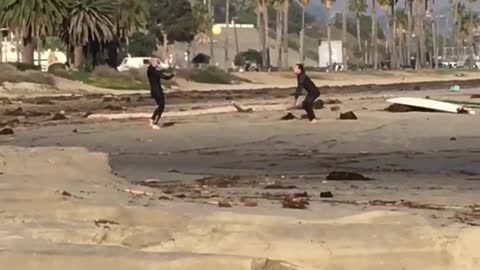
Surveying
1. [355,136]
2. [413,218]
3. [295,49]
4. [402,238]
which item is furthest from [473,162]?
[295,49]

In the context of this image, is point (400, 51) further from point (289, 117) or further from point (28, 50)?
point (289, 117)

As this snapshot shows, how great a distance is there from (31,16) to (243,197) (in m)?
52.0

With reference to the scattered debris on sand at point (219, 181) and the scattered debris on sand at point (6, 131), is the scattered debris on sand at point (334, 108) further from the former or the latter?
the scattered debris on sand at point (219, 181)

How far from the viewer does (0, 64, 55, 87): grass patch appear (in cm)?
5531

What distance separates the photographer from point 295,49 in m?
188

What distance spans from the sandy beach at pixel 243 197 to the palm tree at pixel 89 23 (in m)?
42.1

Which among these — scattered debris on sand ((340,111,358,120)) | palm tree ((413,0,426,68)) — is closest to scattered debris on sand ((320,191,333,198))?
scattered debris on sand ((340,111,358,120))

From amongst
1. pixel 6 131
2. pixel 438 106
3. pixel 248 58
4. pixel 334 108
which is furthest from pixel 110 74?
pixel 248 58

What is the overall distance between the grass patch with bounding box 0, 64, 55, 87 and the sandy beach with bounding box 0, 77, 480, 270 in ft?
95.9

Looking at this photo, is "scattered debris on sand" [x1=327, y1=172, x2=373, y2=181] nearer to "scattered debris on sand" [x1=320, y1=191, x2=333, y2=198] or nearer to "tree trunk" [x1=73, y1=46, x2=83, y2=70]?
"scattered debris on sand" [x1=320, y1=191, x2=333, y2=198]

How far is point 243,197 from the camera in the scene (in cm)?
1320

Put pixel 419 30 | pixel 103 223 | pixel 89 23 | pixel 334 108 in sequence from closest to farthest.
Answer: pixel 103 223, pixel 334 108, pixel 89 23, pixel 419 30

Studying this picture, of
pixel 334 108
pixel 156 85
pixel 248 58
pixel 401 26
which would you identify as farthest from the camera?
pixel 401 26

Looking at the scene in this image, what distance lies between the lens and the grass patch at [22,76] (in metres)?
55.3
